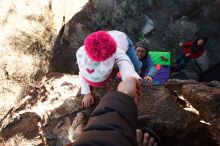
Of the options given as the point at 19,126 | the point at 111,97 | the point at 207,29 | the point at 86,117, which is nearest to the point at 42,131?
the point at 19,126

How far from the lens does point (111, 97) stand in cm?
149

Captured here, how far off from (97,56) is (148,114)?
0.98 meters

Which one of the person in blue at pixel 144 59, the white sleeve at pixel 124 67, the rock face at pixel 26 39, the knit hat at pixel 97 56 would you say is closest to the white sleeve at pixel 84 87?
the knit hat at pixel 97 56

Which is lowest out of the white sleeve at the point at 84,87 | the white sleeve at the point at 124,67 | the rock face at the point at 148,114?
the rock face at the point at 148,114

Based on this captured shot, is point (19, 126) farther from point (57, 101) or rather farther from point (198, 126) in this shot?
point (198, 126)

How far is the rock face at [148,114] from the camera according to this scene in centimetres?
284

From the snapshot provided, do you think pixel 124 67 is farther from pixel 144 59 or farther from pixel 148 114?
pixel 144 59

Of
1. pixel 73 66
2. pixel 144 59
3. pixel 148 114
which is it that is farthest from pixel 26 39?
pixel 148 114

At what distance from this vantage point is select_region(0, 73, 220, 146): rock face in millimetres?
2838

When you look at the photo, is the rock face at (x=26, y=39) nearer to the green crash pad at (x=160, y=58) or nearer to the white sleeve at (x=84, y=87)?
the green crash pad at (x=160, y=58)

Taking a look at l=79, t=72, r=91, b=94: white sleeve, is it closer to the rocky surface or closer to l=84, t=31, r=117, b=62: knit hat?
the rocky surface

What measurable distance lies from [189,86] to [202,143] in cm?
59

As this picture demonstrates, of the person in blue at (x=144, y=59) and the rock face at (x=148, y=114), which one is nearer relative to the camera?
the rock face at (x=148, y=114)

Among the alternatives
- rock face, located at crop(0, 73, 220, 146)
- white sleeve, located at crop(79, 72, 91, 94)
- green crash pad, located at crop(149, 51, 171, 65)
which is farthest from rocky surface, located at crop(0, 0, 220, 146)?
green crash pad, located at crop(149, 51, 171, 65)
